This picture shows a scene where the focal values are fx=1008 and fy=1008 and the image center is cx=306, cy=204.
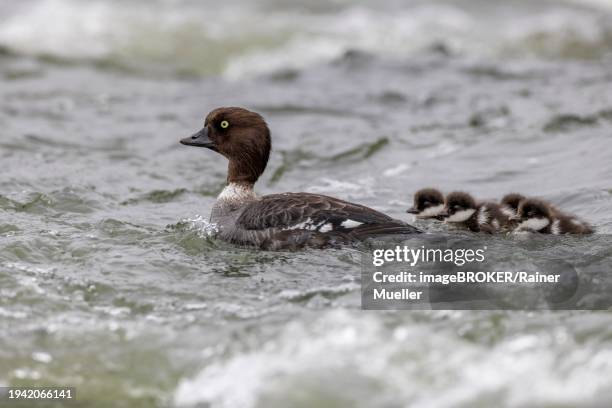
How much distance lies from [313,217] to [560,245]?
1.88 metres

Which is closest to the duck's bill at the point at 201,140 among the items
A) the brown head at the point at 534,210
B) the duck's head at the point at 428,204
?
the duck's head at the point at 428,204

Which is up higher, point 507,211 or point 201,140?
point 201,140

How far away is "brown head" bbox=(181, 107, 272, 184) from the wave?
8.82 meters

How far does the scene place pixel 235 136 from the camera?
27.5 feet

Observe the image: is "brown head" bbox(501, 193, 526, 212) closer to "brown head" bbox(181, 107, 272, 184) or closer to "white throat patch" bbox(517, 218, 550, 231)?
"white throat patch" bbox(517, 218, 550, 231)

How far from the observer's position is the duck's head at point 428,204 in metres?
8.55

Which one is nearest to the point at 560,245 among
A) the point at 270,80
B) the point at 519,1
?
the point at 270,80

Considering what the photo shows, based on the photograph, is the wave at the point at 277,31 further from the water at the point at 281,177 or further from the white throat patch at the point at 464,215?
the white throat patch at the point at 464,215

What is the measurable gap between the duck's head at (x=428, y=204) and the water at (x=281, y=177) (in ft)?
1.96

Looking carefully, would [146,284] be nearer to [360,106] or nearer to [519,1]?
[360,106]

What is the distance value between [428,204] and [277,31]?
12364 millimetres

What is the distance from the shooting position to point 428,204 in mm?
8609

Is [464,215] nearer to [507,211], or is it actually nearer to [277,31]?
[507,211]

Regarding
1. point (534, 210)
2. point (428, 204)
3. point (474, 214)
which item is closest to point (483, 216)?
point (474, 214)
